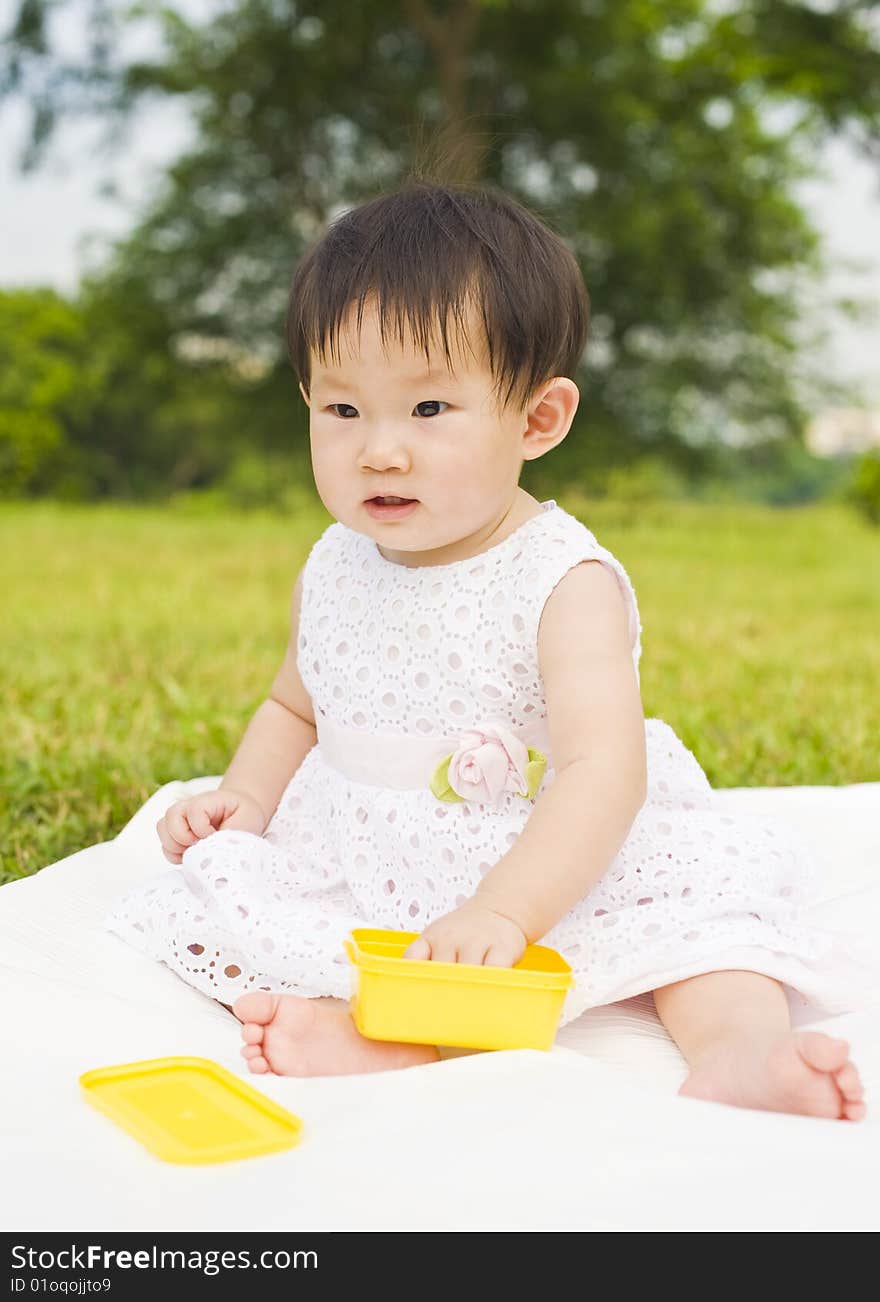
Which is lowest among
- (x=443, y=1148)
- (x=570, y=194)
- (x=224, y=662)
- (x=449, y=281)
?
(x=443, y=1148)

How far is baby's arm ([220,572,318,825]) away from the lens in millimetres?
1632

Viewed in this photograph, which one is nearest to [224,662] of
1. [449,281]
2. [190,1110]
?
[449,281]

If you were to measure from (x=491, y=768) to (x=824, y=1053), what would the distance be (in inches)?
17.5

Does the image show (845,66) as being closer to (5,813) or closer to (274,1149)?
(5,813)

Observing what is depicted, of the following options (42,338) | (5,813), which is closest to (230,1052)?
(5,813)

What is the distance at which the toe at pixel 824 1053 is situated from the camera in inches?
40.3

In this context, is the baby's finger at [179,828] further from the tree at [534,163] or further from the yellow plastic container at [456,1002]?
the tree at [534,163]

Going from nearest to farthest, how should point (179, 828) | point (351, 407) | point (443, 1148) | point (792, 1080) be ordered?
point (443, 1148) → point (792, 1080) → point (351, 407) → point (179, 828)

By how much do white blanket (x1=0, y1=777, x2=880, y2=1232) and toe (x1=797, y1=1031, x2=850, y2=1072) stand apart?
0.15 feet

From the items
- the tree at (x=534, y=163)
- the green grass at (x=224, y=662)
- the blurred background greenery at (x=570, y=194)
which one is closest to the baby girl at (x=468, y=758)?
the green grass at (x=224, y=662)

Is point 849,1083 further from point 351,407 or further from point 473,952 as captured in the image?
point 351,407

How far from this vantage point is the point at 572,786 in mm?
1229
